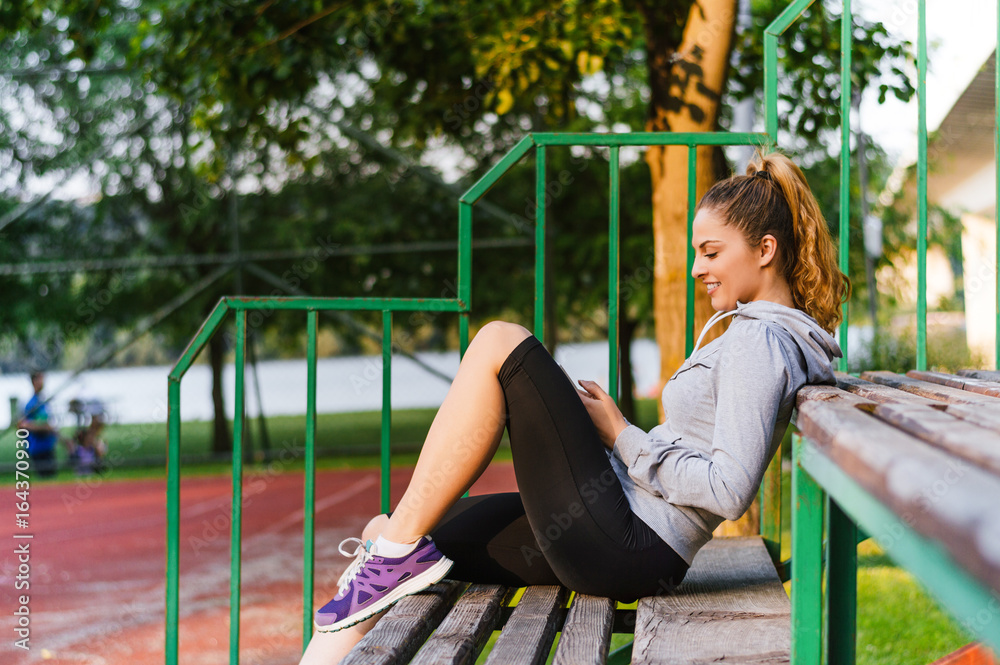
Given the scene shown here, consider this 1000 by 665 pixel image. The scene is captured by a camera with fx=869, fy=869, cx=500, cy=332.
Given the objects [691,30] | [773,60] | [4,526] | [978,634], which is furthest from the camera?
[4,526]

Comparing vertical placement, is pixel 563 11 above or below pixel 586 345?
above

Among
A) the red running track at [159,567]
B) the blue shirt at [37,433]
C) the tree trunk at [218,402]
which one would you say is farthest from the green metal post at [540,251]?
the tree trunk at [218,402]

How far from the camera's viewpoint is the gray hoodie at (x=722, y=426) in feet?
4.99

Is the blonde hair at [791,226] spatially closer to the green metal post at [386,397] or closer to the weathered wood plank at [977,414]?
the weathered wood plank at [977,414]

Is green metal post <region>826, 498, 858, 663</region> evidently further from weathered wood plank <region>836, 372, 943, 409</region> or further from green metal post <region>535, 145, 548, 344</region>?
green metal post <region>535, 145, 548, 344</region>

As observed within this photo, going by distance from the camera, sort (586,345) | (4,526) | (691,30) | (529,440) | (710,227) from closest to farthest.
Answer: (529,440) → (710,227) → (691,30) → (4,526) → (586,345)

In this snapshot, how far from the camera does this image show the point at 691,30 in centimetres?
362

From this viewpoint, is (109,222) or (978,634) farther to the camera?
(109,222)

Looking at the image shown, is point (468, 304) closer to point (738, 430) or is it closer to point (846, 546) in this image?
point (738, 430)

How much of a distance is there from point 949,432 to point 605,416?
1.05 meters

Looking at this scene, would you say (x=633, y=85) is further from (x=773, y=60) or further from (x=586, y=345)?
(x=773, y=60)

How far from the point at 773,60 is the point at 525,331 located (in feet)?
3.48

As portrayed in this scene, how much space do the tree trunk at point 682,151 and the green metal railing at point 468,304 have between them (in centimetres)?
125

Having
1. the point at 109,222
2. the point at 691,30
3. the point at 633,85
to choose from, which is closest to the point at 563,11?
the point at 691,30
